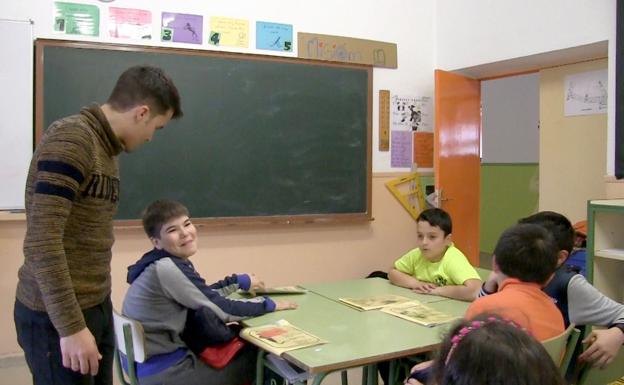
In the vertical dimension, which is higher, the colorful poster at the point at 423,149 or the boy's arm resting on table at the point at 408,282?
the colorful poster at the point at 423,149

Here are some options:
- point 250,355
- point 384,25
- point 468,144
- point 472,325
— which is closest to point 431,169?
point 468,144

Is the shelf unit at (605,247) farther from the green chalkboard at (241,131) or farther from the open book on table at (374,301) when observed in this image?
the green chalkboard at (241,131)

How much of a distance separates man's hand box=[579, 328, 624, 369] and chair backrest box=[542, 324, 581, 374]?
0.07m

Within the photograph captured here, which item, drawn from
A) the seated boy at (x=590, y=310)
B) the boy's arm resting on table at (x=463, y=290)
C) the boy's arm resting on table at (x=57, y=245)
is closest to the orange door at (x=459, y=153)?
the boy's arm resting on table at (x=463, y=290)

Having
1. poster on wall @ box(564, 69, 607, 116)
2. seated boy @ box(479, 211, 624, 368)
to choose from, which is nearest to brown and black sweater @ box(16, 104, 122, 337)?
seated boy @ box(479, 211, 624, 368)

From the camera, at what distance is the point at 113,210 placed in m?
1.71

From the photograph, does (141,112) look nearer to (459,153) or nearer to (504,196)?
(459,153)

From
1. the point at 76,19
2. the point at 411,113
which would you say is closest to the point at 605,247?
the point at 411,113

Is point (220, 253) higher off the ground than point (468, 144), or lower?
lower

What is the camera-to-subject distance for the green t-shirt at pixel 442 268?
2.77 m

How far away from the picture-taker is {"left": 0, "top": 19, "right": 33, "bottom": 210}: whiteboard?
138 inches

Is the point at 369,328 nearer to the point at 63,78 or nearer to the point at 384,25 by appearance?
the point at 63,78

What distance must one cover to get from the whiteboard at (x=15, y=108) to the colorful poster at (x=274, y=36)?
1.54 meters

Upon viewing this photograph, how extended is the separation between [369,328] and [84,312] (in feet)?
3.33
